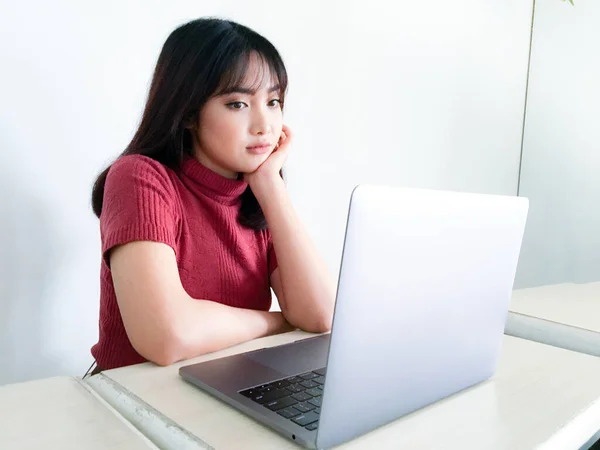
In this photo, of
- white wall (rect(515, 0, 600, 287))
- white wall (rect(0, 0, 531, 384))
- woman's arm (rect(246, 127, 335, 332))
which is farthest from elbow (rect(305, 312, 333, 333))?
white wall (rect(515, 0, 600, 287))

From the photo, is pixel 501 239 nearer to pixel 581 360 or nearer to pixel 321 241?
pixel 581 360

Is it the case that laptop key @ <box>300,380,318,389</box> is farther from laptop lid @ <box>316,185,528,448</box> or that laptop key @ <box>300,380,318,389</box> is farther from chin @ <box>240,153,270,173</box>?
chin @ <box>240,153,270,173</box>

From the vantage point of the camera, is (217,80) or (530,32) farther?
(530,32)

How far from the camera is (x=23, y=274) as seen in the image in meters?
1.06

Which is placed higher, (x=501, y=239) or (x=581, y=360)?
(x=501, y=239)

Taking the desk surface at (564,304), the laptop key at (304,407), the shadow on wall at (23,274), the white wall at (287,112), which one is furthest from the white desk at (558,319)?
the shadow on wall at (23,274)

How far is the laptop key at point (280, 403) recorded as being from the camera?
1.70 feet

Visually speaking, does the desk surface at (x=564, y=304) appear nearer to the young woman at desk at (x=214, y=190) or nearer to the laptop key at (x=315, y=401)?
the young woman at desk at (x=214, y=190)

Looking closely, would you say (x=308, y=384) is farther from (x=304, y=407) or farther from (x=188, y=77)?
(x=188, y=77)

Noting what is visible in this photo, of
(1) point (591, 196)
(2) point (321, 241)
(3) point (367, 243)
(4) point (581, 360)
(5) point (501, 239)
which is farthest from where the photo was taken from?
(1) point (591, 196)

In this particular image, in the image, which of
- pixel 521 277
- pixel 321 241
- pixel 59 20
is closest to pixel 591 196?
pixel 521 277

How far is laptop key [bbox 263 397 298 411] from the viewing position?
518mm

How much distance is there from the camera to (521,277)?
2482 mm

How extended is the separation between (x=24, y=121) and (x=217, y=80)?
43 centimetres
